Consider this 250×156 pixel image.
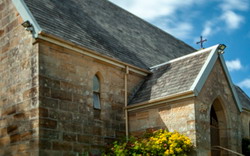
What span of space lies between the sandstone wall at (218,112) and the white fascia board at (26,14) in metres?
5.83

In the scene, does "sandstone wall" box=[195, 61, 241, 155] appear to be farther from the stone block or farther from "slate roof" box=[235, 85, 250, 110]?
the stone block

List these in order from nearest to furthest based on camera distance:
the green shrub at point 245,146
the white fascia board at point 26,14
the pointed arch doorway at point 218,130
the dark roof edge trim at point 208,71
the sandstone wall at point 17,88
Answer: the sandstone wall at point 17,88, the white fascia board at point 26,14, the dark roof edge trim at point 208,71, the pointed arch doorway at point 218,130, the green shrub at point 245,146

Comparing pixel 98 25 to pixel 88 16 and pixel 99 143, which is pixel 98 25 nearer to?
pixel 88 16

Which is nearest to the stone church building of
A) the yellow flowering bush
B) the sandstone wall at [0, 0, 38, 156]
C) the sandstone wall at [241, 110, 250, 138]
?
the sandstone wall at [0, 0, 38, 156]

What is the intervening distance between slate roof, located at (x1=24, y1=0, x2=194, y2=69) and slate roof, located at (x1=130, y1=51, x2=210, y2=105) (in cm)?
114

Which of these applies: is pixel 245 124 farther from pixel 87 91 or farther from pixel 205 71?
pixel 87 91

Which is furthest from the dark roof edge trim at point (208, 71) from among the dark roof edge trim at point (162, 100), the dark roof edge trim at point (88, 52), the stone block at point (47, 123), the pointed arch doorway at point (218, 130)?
the stone block at point (47, 123)

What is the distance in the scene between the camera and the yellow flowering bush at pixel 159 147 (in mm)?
12195

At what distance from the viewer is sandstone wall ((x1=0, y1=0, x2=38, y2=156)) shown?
462 inches

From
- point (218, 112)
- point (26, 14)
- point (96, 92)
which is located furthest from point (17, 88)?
point (218, 112)

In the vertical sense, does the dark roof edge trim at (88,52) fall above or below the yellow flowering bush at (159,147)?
above

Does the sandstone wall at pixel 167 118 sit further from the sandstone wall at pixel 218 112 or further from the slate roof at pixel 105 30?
the slate roof at pixel 105 30

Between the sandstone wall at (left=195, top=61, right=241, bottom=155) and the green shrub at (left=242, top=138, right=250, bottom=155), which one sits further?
the green shrub at (left=242, top=138, right=250, bottom=155)

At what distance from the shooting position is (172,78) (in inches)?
574
